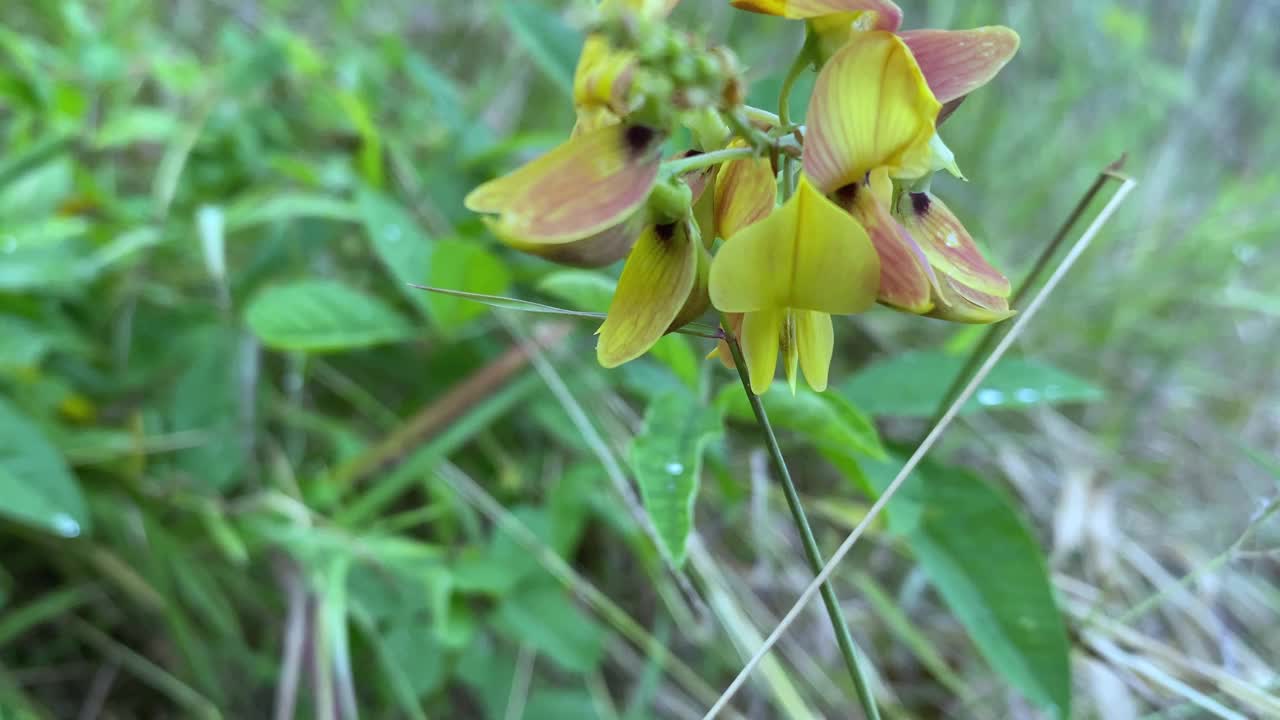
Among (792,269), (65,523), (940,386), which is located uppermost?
(792,269)

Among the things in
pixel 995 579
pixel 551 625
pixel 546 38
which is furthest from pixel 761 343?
pixel 546 38

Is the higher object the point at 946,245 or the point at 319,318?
the point at 946,245

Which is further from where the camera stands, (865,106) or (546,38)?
(546,38)

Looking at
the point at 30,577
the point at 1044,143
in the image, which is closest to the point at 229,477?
the point at 30,577

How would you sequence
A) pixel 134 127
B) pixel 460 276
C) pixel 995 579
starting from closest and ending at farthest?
1. pixel 995 579
2. pixel 460 276
3. pixel 134 127

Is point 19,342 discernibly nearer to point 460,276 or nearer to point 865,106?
point 460,276

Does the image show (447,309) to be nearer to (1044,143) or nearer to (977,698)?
(977,698)

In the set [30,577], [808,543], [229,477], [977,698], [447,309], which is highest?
[808,543]
